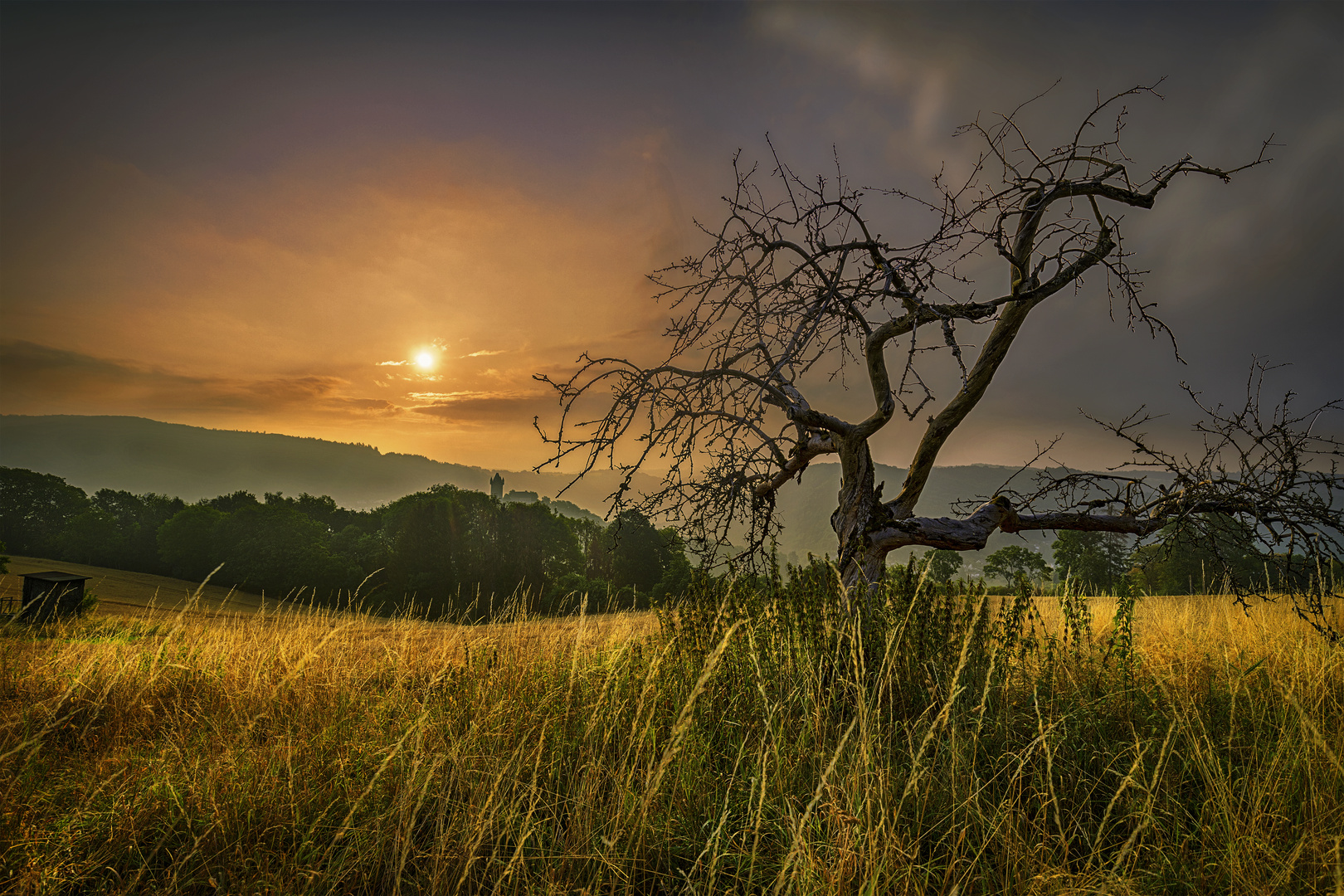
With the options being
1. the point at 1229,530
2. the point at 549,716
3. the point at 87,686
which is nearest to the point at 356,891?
the point at 549,716

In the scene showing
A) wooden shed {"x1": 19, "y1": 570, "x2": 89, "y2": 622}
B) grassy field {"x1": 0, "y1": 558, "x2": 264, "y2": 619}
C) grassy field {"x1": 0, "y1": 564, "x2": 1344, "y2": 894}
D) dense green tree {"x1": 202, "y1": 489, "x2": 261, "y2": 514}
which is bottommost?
grassy field {"x1": 0, "y1": 558, "x2": 264, "y2": 619}

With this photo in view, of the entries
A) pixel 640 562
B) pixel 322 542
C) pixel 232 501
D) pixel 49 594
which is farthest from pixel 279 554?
pixel 49 594

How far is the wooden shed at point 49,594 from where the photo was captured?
11.3m

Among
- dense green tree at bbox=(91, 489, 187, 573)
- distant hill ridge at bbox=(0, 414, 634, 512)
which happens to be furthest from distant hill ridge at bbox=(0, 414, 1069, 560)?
dense green tree at bbox=(91, 489, 187, 573)

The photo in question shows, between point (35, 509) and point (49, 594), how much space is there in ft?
144

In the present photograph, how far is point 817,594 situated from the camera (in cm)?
446

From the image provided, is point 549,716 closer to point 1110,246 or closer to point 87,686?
point 87,686

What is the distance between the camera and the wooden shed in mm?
11289

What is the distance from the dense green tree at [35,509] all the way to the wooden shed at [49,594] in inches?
1533

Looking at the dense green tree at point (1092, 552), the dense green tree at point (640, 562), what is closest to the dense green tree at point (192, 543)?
the dense green tree at point (640, 562)

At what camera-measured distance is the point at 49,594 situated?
37.9ft

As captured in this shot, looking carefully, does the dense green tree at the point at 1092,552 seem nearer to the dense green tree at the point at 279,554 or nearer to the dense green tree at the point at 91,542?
the dense green tree at the point at 279,554

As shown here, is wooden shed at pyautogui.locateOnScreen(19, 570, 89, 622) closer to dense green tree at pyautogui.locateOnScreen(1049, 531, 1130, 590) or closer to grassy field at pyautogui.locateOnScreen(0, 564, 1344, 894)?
grassy field at pyautogui.locateOnScreen(0, 564, 1344, 894)

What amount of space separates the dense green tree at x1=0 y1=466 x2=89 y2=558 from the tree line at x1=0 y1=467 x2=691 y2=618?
71mm
